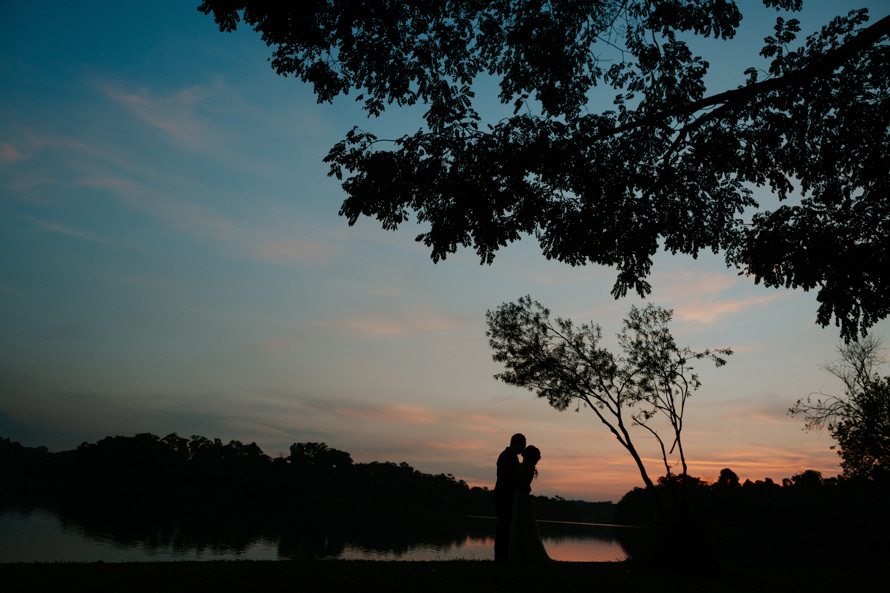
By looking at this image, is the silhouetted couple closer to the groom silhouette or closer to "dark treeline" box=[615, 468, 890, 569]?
the groom silhouette

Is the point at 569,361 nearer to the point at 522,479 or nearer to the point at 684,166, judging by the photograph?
the point at 522,479

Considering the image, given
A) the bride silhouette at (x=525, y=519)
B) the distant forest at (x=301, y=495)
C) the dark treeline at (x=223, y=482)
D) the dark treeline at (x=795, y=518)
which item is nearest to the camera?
the bride silhouette at (x=525, y=519)

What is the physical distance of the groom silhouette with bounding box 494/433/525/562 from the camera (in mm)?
13055

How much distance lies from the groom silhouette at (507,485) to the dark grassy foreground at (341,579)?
82cm

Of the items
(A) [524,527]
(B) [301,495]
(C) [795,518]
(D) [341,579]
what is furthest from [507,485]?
(B) [301,495]

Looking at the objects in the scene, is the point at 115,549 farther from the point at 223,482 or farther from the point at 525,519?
the point at 223,482

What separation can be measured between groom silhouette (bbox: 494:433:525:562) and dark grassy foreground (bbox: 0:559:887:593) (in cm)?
82

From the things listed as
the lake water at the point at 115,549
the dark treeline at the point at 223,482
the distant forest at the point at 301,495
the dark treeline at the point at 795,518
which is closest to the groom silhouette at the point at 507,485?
the lake water at the point at 115,549

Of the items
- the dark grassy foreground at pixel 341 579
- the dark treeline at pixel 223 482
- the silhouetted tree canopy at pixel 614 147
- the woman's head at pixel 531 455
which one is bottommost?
the dark treeline at pixel 223 482

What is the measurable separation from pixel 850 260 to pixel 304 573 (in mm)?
12738

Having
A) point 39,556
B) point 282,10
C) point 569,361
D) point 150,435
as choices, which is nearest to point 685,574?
point 569,361

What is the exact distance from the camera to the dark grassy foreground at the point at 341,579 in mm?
9047

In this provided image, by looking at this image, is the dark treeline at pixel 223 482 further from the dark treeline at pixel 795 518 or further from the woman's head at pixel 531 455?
the woman's head at pixel 531 455

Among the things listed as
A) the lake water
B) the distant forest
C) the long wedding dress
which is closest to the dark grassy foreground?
the long wedding dress
